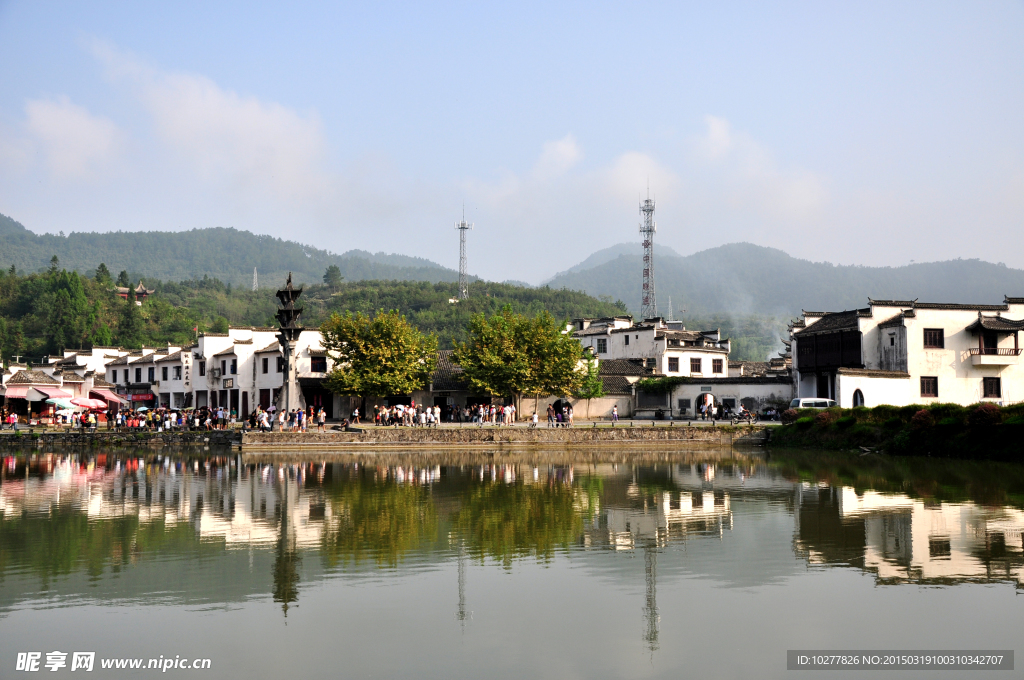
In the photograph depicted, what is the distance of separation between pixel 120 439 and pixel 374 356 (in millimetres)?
14769

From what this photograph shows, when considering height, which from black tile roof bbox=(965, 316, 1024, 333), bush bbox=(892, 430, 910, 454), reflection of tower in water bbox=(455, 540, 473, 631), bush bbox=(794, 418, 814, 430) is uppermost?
black tile roof bbox=(965, 316, 1024, 333)

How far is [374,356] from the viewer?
2018 inches

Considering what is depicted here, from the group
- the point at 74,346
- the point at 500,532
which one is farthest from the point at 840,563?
the point at 74,346

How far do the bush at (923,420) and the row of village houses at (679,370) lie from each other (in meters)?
8.80

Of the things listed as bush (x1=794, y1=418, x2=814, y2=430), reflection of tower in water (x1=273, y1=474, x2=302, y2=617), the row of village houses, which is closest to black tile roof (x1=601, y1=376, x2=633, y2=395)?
the row of village houses

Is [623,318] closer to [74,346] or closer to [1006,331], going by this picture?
[1006,331]

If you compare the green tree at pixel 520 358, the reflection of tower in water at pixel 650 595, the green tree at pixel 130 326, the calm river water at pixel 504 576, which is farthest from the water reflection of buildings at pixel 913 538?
the green tree at pixel 130 326

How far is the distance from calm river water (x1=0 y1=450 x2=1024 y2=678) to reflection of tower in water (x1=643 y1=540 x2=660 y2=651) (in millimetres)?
48

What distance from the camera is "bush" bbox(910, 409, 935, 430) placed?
125 ft

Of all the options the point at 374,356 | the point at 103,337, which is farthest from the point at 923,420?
the point at 103,337

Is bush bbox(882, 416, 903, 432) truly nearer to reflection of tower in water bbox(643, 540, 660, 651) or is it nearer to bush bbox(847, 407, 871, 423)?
bush bbox(847, 407, 871, 423)

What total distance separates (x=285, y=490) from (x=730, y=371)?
59577mm

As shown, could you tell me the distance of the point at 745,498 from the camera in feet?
80.7

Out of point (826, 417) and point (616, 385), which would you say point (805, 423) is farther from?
point (616, 385)
